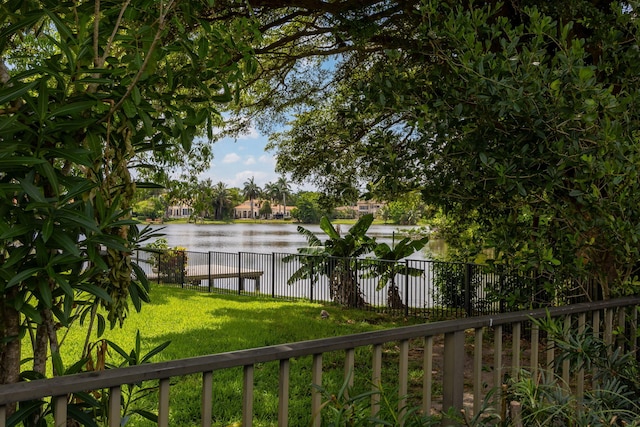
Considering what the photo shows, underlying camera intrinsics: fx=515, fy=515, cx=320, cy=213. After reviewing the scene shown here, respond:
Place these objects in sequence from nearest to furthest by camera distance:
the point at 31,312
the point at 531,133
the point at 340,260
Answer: the point at 31,312
the point at 531,133
the point at 340,260

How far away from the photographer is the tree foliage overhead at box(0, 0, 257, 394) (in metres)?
1.45

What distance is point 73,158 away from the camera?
153 centimetres

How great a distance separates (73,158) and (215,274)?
1520cm

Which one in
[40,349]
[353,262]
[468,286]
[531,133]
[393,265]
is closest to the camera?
[40,349]

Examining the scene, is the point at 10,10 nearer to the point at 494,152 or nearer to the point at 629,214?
the point at 494,152

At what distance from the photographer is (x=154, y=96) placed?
1.89 metres

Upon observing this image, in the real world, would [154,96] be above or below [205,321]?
above

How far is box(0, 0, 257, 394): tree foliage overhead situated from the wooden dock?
44.5 feet

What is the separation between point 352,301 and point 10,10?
10503mm

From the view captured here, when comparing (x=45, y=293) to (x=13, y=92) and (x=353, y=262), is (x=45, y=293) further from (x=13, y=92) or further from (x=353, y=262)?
(x=353, y=262)

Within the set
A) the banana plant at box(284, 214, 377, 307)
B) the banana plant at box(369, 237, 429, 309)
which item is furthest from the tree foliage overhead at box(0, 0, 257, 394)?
the banana plant at box(284, 214, 377, 307)

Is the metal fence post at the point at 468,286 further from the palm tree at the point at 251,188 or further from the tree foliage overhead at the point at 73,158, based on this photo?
the palm tree at the point at 251,188

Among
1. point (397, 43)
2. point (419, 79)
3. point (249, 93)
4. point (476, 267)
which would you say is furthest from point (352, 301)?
point (419, 79)

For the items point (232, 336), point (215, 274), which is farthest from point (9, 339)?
point (215, 274)
